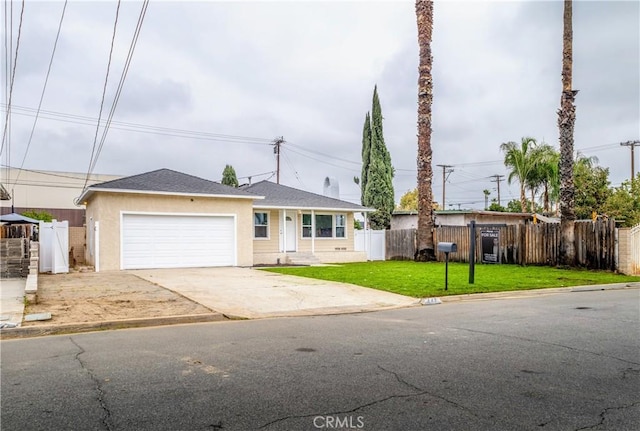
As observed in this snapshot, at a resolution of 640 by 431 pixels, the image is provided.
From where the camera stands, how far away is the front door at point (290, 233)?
1105 inches

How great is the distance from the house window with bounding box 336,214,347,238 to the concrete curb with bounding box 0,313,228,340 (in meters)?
19.7

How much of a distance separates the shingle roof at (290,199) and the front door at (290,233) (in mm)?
1096

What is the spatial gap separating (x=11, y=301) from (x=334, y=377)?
9.37m

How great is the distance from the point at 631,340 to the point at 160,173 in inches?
824

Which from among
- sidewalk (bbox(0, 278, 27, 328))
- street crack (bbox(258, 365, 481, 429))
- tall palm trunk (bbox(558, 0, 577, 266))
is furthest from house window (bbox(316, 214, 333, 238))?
street crack (bbox(258, 365, 481, 429))

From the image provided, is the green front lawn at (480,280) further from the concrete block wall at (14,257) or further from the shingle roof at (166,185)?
the concrete block wall at (14,257)

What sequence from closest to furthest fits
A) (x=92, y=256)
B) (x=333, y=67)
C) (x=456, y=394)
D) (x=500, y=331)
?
(x=456, y=394) → (x=500, y=331) → (x=92, y=256) → (x=333, y=67)

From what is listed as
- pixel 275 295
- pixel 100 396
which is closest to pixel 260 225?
pixel 275 295

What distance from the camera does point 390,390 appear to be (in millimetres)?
4949

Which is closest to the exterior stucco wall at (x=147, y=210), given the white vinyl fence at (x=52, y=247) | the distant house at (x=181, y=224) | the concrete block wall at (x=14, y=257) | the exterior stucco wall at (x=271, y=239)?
the distant house at (x=181, y=224)

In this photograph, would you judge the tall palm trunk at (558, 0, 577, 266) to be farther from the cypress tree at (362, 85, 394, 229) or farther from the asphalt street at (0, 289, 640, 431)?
the cypress tree at (362, 85, 394, 229)

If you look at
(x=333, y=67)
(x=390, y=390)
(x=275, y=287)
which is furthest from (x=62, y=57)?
(x=390, y=390)

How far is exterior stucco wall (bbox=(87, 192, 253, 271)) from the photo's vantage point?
20188mm

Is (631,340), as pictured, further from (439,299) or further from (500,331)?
(439,299)
